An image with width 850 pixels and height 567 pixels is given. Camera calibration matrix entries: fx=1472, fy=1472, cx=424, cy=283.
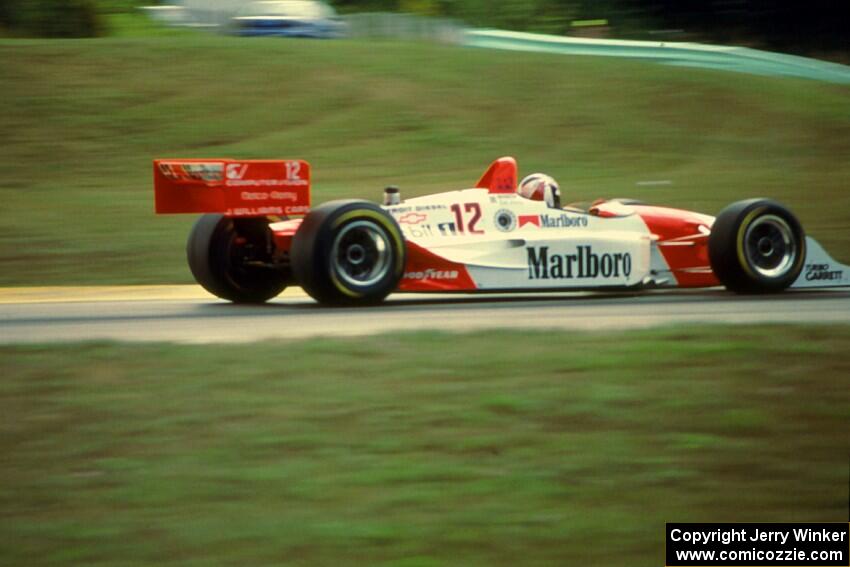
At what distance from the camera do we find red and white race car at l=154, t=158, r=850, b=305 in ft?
36.7

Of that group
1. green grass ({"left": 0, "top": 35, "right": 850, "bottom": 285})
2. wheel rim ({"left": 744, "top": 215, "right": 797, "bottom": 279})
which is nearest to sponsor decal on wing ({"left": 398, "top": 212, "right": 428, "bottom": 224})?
wheel rim ({"left": 744, "top": 215, "right": 797, "bottom": 279})

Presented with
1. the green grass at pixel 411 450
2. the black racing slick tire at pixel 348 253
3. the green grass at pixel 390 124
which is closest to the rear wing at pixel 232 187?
the black racing slick tire at pixel 348 253

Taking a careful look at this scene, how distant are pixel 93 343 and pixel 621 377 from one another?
3.21 metres

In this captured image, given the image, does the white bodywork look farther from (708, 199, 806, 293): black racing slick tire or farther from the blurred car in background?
the blurred car in background

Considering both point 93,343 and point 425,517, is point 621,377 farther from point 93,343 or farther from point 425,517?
point 93,343

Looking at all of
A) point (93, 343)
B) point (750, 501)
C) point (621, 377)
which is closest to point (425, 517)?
point (750, 501)

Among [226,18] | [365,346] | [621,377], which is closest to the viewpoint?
[621,377]

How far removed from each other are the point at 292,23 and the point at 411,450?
30.3m

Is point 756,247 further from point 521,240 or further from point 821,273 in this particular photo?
point 521,240

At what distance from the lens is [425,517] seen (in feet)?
18.2

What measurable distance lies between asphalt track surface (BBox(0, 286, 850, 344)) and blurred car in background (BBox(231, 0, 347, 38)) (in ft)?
75.3

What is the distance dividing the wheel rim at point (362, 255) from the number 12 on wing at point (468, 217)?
2.84 ft

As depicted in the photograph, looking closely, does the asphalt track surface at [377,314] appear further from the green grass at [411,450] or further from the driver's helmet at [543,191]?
the green grass at [411,450]

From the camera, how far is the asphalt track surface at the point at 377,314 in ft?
32.1
